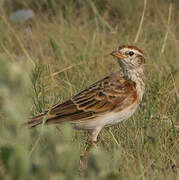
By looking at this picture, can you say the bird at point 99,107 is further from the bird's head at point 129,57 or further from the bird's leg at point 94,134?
the bird's head at point 129,57

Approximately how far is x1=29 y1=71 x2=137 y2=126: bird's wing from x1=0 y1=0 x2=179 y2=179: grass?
19 cm

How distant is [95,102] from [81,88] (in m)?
1.30

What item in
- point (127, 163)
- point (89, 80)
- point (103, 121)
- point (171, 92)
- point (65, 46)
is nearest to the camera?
point (127, 163)

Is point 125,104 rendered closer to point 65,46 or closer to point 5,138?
point 5,138

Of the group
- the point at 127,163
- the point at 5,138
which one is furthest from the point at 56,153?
the point at 127,163

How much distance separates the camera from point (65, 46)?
7.68 meters

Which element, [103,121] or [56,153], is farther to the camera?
[103,121]

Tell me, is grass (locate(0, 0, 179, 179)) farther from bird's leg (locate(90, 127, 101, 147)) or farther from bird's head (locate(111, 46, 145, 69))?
bird's head (locate(111, 46, 145, 69))

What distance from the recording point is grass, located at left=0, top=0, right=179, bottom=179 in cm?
276

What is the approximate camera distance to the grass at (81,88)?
276cm

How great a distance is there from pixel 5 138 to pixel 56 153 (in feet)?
0.97

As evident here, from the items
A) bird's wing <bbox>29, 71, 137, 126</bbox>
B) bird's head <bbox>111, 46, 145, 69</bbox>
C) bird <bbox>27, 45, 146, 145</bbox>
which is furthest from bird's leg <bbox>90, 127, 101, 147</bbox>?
bird's head <bbox>111, 46, 145, 69</bbox>

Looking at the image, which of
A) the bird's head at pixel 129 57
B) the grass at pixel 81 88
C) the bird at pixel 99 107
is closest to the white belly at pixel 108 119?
the bird at pixel 99 107

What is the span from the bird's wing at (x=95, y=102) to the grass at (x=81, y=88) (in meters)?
0.19
